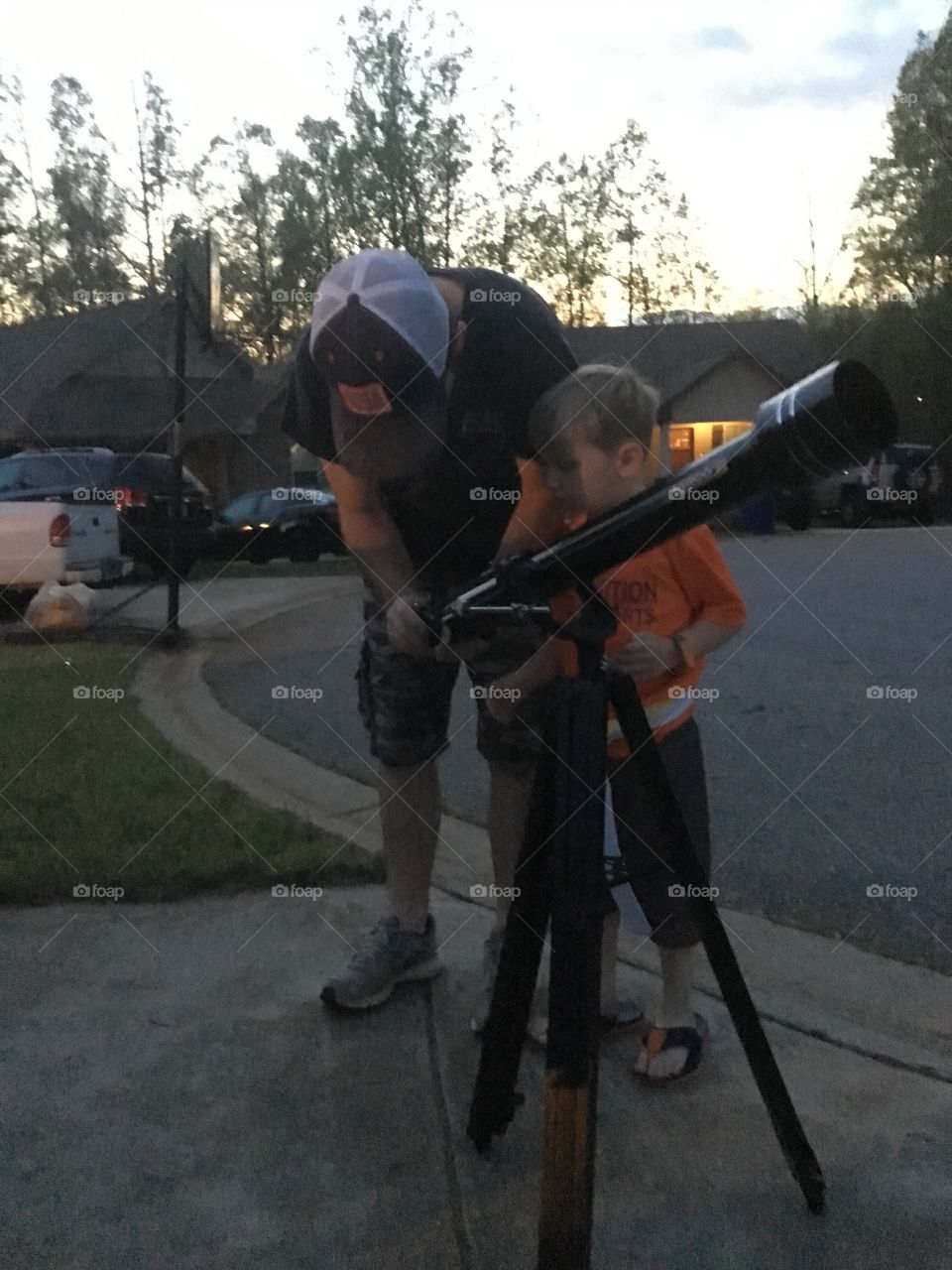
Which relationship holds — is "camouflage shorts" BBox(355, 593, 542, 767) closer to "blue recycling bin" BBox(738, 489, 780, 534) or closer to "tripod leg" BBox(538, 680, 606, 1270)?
"blue recycling bin" BBox(738, 489, 780, 534)

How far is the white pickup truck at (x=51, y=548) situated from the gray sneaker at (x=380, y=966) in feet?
24.1

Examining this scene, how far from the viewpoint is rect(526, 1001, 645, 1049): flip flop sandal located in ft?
8.10

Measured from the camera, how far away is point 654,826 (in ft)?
7.22

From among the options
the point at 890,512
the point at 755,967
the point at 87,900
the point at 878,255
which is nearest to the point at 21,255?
the point at 87,900

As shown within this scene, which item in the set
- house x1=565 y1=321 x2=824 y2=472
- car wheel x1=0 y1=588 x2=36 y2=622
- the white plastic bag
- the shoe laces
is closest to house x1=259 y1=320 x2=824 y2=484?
house x1=565 y1=321 x2=824 y2=472

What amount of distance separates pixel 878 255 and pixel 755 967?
14.7 meters

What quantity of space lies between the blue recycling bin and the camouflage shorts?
59 centimetres

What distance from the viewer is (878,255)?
15578 millimetres

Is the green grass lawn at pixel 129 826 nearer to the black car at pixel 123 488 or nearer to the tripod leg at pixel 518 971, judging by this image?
the tripod leg at pixel 518 971

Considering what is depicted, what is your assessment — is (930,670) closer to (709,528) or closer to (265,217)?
(265,217)

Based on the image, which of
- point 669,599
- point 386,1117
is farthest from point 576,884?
point 386,1117

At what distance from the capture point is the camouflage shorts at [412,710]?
2445mm

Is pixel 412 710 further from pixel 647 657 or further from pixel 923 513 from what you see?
pixel 923 513

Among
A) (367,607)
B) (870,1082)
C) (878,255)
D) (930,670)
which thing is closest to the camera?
(870,1082)
